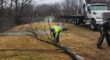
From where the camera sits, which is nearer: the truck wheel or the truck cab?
the truck wheel

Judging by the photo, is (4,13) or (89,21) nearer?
(89,21)

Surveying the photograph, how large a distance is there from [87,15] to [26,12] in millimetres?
46727

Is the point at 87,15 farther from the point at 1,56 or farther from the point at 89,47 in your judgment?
the point at 1,56

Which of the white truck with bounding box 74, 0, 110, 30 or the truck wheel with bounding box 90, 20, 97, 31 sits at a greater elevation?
the white truck with bounding box 74, 0, 110, 30

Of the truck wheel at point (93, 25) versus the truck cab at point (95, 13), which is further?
the truck cab at point (95, 13)

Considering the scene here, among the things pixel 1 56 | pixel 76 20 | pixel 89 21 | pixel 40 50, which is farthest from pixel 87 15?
pixel 1 56

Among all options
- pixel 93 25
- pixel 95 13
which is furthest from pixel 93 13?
pixel 93 25

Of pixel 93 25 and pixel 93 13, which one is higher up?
pixel 93 13

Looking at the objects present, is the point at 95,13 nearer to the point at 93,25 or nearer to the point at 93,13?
the point at 93,13

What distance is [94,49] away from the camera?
20.3 meters

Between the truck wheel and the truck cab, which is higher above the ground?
the truck cab

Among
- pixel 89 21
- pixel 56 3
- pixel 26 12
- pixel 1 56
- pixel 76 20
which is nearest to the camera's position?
pixel 1 56

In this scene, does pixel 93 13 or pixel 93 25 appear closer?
pixel 93 25

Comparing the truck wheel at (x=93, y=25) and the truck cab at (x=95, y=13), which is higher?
the truck cab at (x=95, y=13)
